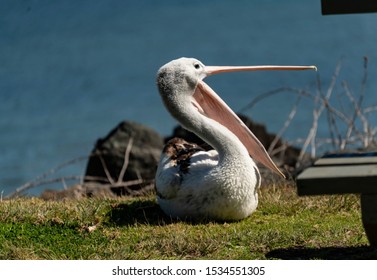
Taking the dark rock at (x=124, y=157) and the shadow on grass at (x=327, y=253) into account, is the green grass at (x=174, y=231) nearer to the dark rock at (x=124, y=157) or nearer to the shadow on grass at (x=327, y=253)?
the shadow on grass at (x=327, y=253)

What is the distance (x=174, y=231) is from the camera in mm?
6727

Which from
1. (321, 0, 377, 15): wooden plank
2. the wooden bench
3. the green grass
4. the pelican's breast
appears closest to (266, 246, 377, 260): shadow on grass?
the green grass

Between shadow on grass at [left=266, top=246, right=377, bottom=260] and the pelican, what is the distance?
1018 millimetres

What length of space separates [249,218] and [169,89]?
111 cm

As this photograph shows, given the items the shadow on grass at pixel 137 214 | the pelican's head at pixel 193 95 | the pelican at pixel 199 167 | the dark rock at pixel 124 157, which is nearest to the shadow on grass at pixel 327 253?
the pelican at pixel 199 167

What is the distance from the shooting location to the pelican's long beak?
24.6ft

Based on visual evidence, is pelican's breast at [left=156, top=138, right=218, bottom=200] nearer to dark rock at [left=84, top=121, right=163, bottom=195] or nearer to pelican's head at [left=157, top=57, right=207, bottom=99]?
pelican's head at [left=157, top=57, right=207, bottom=99]

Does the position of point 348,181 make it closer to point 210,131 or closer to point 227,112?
point 210,131

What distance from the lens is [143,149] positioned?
37.8 feet

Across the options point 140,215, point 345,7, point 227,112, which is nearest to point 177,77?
point 227,112

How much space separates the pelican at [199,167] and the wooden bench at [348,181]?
1.58 meters

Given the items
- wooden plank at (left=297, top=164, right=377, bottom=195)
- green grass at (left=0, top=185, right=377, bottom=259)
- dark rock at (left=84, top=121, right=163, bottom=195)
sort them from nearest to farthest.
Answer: wooden plank at (left=297, top=164, right=377, bottom=195)
green grass at (left=0, top=185, right=377, bottom=259)
dark rock at (left=84, top=121, right=163, bottom=195)

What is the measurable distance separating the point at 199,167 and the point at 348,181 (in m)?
2.23

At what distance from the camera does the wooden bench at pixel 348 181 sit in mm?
5031
